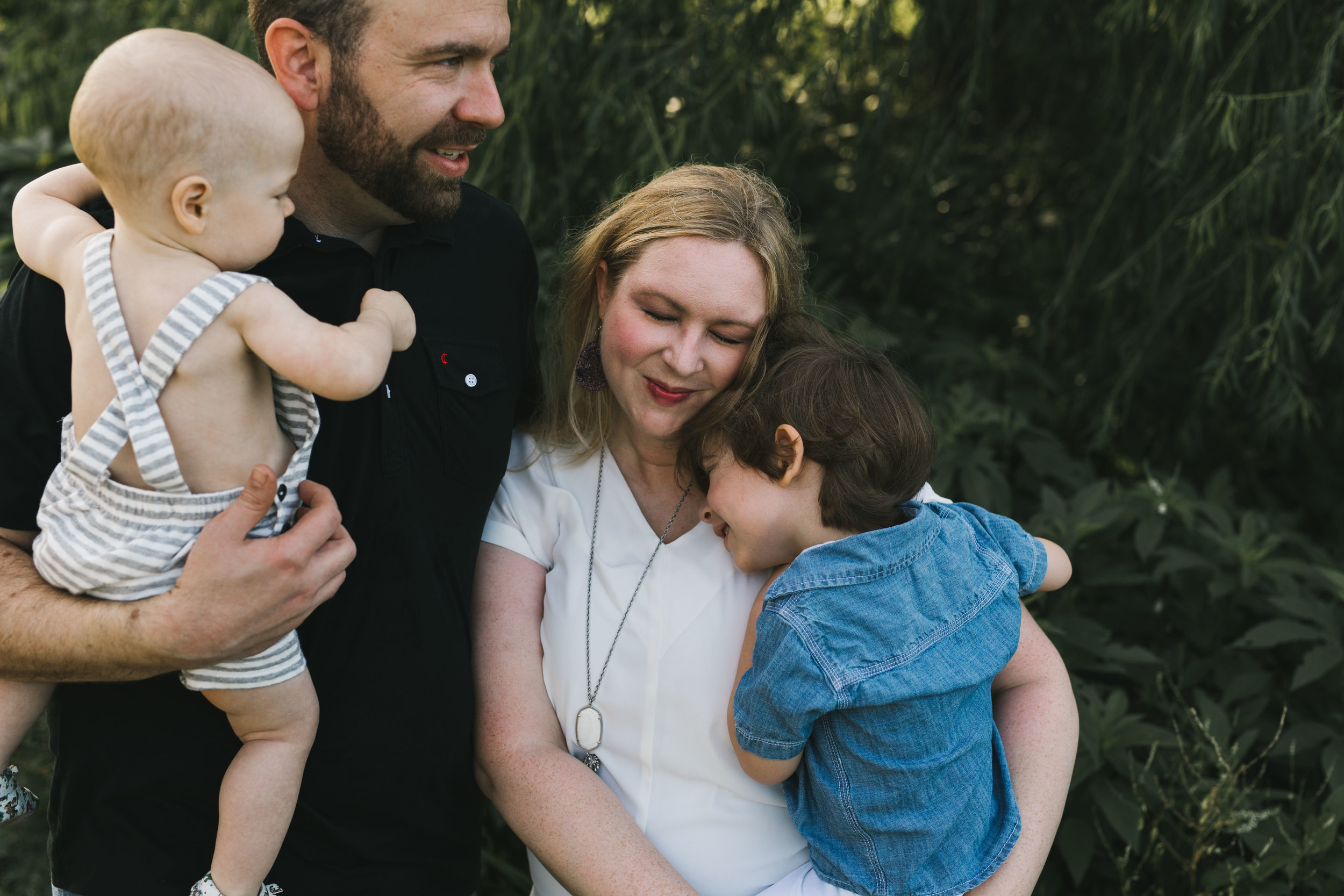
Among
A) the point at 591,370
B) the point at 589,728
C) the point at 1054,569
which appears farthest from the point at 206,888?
the point at 1054,569

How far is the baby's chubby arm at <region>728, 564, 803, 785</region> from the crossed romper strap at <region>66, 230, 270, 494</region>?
→ 0.88 metres

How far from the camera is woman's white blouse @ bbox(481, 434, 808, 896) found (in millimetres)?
1543

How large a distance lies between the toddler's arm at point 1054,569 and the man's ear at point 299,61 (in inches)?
56.0

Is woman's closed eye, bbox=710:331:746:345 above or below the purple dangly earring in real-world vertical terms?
above

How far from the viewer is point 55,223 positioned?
129 cm

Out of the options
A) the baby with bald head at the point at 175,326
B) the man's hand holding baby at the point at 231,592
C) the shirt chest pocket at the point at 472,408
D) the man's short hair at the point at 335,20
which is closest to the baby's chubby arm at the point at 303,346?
the baby with bald head at the point at 175,326

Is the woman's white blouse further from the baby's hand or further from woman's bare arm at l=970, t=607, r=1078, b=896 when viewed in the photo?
the baby's hand

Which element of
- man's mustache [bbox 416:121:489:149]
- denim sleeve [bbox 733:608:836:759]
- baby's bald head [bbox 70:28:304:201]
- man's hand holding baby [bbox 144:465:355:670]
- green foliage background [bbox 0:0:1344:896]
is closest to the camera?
baby's bald head [bbox 70:28:304:201]

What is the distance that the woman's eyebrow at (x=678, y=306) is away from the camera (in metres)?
1.64

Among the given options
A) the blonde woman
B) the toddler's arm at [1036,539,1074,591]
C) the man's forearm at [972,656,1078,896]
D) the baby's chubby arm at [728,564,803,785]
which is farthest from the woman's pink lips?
the man's forearm at [972,656,1078,896]

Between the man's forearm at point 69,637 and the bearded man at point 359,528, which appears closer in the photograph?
the man's forearm at point 69,637

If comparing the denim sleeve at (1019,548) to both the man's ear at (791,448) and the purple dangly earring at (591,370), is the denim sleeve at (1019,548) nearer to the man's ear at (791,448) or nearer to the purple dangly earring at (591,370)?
the man's ear at (791,448)

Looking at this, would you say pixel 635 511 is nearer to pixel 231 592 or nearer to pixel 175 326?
pixel 231 592

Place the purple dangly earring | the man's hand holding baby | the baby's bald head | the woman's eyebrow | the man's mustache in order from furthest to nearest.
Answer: the purple dangly earring → the woman's eyebrow → the man's mustache → the man's hand holding baby → the baby's bald head
